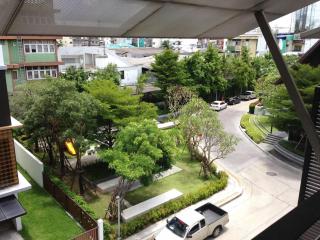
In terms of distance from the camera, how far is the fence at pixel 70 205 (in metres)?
9.49

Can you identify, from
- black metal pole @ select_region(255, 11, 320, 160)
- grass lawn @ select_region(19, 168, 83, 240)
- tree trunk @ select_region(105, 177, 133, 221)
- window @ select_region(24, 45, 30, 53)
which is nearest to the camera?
black metal pole @ select_region(255, 11, 320, 160)

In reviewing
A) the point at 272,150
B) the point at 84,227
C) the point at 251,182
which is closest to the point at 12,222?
the point at 84,227

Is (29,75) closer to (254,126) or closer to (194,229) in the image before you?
(254,126)

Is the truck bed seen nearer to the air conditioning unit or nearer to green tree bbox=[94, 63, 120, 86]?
the air conditioning unit

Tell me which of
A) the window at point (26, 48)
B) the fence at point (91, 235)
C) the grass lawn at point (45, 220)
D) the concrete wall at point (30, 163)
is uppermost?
the window at point (26, 48)

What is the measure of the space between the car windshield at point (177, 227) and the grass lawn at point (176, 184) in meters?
2.34

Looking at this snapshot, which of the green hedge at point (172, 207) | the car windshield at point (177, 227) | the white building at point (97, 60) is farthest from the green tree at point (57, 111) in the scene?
the white building at point (97, 60)

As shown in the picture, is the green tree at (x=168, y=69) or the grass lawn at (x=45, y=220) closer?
the grass lawn at (x=45, y=220)

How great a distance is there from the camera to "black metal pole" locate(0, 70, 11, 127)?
350 inches

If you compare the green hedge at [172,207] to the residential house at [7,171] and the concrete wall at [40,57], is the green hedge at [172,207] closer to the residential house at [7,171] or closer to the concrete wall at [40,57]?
the residential house at [7,171]

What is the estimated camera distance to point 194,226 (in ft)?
30.9

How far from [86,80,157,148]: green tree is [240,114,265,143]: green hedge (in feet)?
28.8

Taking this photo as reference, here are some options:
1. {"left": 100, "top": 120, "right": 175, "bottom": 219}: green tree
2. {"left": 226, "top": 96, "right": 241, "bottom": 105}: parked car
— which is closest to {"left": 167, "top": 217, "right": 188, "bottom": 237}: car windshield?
{"left": 100, "top": 120, "right": 175, "bottom": 219}: green tree

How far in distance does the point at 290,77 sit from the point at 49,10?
1.80 metres
